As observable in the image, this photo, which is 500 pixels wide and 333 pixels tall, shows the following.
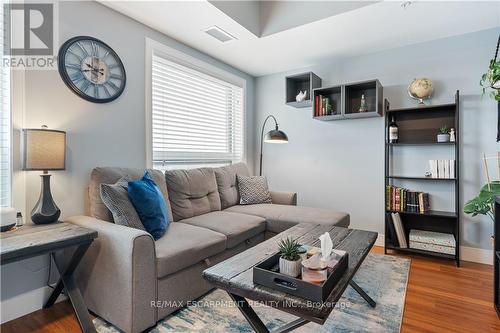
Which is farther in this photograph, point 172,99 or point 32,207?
point 172,99

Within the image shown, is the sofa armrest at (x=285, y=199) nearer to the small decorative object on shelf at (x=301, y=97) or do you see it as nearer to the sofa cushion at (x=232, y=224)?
the sofa cushion at (x=232, y=224)

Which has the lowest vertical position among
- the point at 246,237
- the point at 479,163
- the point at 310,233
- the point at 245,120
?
the point at 246,237

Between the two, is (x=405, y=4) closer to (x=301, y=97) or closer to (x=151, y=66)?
(x=301, y=97)

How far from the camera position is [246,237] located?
242 centimetres

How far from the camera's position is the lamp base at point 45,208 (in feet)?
5.95

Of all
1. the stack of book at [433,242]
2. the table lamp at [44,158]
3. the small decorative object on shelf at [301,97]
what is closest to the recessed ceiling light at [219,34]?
the small decorative object on shelf at [301,97]

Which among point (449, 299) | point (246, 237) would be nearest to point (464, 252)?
point (449, 299)

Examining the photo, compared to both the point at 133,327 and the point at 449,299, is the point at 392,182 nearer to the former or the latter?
the point at 449,299

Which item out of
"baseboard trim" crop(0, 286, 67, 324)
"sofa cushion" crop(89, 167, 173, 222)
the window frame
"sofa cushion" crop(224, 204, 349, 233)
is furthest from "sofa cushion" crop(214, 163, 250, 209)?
"baseboard trim" crop(0, 286, 67, 324)

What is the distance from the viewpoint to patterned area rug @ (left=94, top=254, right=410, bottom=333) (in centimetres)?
167

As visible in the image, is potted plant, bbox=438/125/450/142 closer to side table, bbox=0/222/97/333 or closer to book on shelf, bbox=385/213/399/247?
book on shelf, bbox=385/213/399/247

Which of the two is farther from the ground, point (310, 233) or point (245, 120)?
point (245, 120)

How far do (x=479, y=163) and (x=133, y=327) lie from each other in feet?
11.4

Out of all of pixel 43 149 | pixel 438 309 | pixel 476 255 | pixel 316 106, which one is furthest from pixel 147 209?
pixel 476 255
